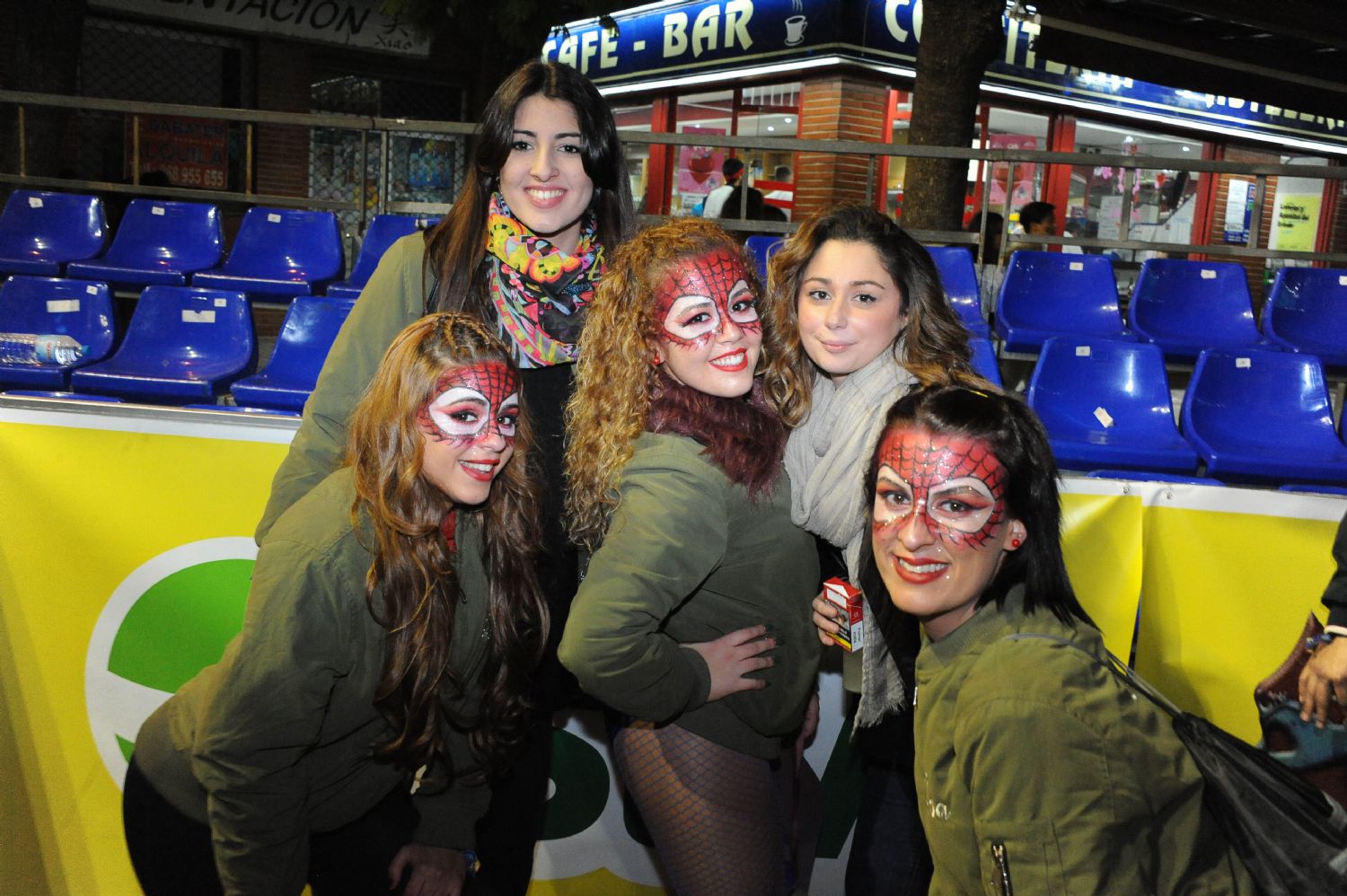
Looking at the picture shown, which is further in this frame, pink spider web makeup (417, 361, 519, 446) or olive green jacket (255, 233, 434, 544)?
olive green jacket (255, 233, 434, 544)

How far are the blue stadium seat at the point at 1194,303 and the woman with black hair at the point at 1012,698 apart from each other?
4.96 m

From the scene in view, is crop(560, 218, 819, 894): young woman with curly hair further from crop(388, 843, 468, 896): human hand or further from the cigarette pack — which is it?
crop(388, 843, 468, 896): human hand

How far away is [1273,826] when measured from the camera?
1406 millimetres

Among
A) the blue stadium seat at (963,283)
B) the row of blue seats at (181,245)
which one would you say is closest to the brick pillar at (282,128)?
the row of blue seats at (181,245)

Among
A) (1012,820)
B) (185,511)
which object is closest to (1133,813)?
(1012,820)

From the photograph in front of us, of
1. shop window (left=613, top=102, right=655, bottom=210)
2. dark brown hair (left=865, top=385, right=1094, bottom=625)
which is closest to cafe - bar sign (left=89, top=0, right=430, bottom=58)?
shop window (left=613, top=102, right=655, bottom=210)

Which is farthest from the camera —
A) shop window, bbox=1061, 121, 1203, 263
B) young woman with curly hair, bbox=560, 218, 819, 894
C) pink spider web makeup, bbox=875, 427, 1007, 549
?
shop window, bbox=1061, 121, 1203, 263

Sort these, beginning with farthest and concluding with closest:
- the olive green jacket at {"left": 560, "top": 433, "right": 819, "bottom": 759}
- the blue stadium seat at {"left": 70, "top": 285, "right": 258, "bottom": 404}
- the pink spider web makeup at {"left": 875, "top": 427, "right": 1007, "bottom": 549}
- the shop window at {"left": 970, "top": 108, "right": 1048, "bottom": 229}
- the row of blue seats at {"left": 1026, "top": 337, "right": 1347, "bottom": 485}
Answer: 1. the shop window at {"left": 970, "top": 108, "right": 1048, "bottom": 229}
2. the blue stadium seat at {"left": 70, "top": 285, "right": 258, "bottom": 404}
3. the row of blue seats at {"left": 1026, "top": 337, "right": 1347, "bottom": 485}
4. the olive green jacket at {"left": 560, "top": 433, "right": 819, "bottom": 759}
5. the pink spider web makeup at {"left": 875, "top": 427, "right": 1007, "bottom": 549}

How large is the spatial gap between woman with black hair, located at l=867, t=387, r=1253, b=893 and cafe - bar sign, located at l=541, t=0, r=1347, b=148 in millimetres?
10353

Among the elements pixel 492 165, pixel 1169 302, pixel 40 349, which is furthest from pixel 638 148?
pixel 492 165

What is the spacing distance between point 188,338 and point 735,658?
4559 mm

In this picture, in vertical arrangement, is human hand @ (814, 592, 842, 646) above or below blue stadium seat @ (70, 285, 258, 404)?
below

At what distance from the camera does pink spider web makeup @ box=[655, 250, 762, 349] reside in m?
1.99

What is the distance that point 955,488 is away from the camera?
164 cm
